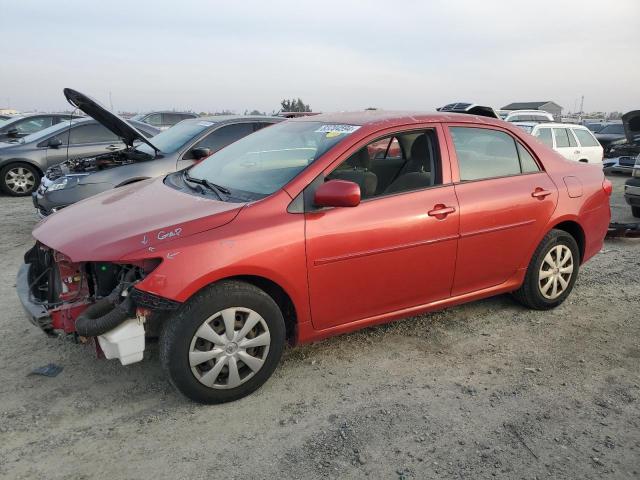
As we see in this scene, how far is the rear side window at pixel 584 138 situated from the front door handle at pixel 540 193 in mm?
9618

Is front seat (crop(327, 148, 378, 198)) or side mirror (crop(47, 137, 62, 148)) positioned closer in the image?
front seat (crop(327, 148, 378, 198))

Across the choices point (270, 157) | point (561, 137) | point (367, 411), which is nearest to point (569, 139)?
point (561, 137)

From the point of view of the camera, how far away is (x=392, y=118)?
3742mm

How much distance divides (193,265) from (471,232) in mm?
2007

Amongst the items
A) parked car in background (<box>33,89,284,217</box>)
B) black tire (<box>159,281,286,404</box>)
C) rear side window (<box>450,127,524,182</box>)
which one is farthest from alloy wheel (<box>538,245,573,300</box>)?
parked car in background (<box>33,89,284,217</box>)

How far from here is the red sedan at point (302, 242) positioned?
9.46 ft

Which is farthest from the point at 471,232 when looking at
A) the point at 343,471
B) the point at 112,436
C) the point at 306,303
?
the point at 112,436

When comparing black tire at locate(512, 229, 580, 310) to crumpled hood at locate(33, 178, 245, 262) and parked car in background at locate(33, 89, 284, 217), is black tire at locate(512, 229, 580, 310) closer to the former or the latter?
crumpled hood at locate(33, 178, 245, 262)

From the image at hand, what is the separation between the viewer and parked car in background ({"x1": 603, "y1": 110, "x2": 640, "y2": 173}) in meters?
6.77

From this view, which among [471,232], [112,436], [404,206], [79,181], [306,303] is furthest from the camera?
[79,181]

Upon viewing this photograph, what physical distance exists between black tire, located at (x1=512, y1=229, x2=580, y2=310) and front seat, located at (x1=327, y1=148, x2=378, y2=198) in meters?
1.62

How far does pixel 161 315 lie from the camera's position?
3.01m

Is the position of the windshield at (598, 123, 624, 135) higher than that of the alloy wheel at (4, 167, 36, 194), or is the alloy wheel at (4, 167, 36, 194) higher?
the windshield at (598, 123, 624, 135)

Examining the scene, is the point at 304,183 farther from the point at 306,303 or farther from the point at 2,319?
the point at 2,319
